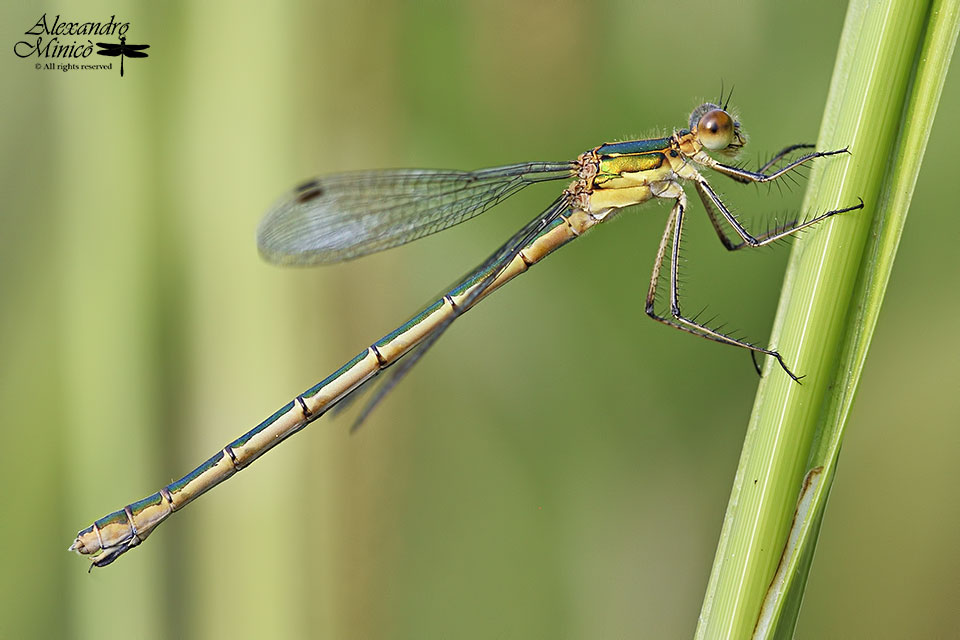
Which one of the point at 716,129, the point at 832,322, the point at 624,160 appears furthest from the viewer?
the point at 624,160

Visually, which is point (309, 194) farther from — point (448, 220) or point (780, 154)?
point (780, 154)

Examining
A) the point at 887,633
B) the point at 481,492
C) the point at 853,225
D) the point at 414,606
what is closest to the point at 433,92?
the point at 481,492

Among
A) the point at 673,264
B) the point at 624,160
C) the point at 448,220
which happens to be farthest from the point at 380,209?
the point at 673,264

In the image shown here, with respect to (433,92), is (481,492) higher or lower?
lower

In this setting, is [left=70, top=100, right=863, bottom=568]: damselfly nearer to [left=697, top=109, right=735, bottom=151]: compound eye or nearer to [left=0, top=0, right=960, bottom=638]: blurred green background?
[left=697, top=109, right=735, bottom=151]: compound eye

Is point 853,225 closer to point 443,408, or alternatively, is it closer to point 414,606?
point 443,408

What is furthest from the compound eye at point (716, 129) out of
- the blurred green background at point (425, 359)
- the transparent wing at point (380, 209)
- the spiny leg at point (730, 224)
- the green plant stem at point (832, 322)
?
the green plant stem at point (832, 322)

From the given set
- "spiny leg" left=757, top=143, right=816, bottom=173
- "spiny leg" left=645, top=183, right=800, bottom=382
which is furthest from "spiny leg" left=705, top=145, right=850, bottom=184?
"spiny leg" left=645, top=183, right=800, bottom=382
